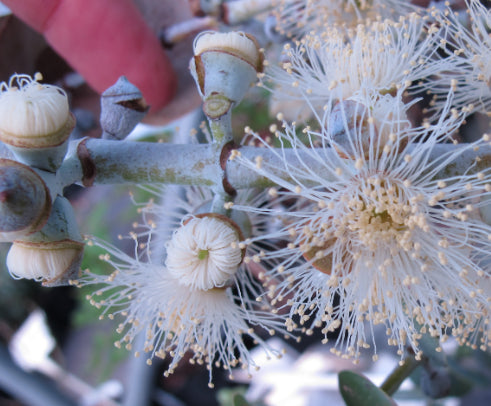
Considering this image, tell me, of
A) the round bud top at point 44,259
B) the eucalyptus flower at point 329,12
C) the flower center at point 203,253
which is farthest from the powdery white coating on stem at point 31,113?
the eucalyptus flower at point 329,12

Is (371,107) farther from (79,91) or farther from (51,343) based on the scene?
(51,343)

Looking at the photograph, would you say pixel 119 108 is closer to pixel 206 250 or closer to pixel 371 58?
pixel 206 250

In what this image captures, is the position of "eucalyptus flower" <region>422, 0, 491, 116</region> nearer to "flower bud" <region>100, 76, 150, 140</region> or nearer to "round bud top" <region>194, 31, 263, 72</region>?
"round bud top" <region>194, 31, 263, 72</region>

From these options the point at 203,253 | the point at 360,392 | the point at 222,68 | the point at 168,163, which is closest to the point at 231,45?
the point at 222,68

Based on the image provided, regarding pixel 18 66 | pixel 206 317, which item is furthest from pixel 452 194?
pixel 18 66

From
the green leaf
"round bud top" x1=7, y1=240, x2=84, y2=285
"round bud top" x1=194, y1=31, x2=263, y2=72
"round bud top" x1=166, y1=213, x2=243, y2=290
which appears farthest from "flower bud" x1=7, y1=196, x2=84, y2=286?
the green leaf
